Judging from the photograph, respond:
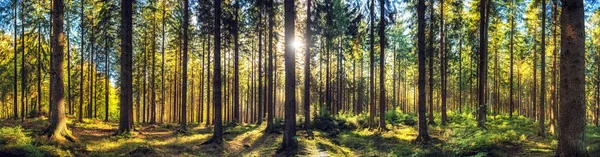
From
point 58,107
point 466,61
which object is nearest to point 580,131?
point 58,107

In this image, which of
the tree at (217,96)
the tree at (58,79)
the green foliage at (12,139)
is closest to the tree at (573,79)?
the tree at (217,96)

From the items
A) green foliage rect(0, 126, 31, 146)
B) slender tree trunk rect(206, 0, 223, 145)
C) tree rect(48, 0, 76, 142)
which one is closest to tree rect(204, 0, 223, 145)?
slender tree trunk rect(206, 0, 223, 145)

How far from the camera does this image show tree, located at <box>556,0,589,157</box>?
23.2 feet

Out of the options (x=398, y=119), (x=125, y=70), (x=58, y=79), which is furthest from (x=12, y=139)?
(x=398, y=119)

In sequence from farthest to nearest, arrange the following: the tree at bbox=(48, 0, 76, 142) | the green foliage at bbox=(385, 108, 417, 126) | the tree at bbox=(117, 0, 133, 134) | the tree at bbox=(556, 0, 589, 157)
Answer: the green foliage at bbox=(385, 108, 417, 126)
the tree at bbox=(117, 0, 133, 134)
the tree at bbox=(48, 0, 76, 142)
the tree at bbox=(556, 0, 589, 157)

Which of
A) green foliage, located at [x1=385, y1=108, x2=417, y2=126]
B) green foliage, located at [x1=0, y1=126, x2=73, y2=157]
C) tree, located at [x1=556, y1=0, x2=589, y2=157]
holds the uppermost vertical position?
tree, located at [x1=556, y1=0, x2=589, y2=157]

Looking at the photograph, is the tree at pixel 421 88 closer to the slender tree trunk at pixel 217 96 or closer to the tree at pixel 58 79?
the slender tree trunk at pixel 217 96

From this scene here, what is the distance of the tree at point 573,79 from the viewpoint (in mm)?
7062

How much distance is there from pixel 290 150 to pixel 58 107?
8846 millimetres

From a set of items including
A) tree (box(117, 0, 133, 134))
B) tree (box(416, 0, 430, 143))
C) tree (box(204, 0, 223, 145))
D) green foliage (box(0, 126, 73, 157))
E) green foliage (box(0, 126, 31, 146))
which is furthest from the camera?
tree (box(416, 0, 430, 143))

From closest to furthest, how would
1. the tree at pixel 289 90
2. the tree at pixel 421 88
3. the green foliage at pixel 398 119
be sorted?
1. the tree at pixel 289 90
2. the tree at pixel 421 88
3. the green foliage at pixel 398 119

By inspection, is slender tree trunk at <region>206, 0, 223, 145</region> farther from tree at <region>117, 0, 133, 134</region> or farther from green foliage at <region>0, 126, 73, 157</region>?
green foliage at <region>0, 126, 73, 157</region>

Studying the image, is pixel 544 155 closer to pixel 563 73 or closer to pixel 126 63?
pixel 563 73

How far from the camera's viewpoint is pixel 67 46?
25.8 meters
